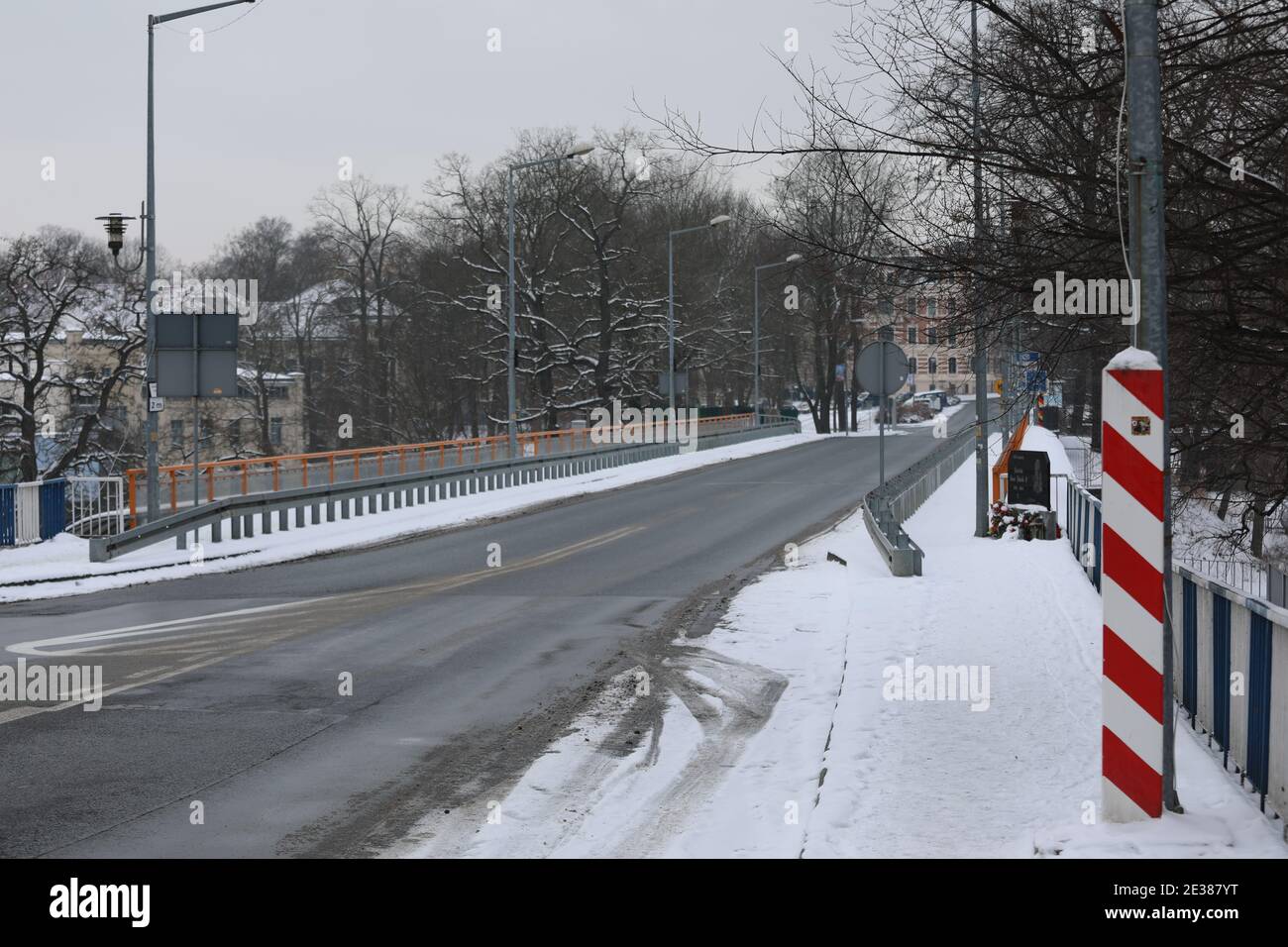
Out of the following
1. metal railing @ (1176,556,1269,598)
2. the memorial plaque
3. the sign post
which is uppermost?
the sign post

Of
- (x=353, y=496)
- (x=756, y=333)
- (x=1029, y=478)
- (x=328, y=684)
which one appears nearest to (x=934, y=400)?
(x=756, y=333)

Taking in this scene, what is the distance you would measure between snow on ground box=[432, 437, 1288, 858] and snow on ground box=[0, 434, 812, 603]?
9.00 metres

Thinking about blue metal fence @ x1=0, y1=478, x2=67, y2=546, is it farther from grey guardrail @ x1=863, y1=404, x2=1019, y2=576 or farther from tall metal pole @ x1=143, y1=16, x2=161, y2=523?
grey guardrail @ x1=863, y1=404, x2=1019, y2=576

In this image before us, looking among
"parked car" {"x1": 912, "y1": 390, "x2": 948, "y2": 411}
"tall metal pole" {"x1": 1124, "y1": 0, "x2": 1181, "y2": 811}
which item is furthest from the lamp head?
"parked car" {"x1": 912, "y1": 390, "x2": 948, "y2": 411}

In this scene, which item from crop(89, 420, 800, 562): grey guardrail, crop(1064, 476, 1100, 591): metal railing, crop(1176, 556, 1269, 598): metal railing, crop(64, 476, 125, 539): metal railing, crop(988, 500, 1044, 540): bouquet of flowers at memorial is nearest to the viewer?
crop(1064, 476, 1100, 591): metal railing

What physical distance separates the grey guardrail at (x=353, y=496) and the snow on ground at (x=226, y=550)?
240 millimetres

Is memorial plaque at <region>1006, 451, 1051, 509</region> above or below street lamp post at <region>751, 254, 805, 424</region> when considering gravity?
below

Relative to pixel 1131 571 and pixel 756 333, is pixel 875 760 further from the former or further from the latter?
pixel 756 333

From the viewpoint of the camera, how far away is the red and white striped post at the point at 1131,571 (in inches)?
258

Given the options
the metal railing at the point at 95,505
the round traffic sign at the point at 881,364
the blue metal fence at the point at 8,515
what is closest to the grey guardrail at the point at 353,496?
the metal railing at the point at 95,505

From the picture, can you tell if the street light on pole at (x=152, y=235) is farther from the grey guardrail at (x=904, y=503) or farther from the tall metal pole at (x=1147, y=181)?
the tall metal pole at (x=1147, y=181)

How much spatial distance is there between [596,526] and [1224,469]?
12622 mm

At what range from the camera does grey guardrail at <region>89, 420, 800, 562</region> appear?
21.6 metres
